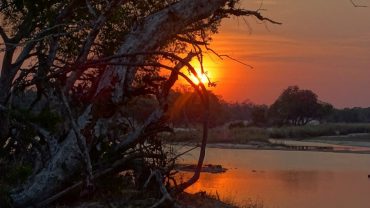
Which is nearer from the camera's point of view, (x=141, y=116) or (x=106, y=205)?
(x=106, y=205)

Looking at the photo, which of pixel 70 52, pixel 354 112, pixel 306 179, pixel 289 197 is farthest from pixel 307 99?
A: pixel 70 52

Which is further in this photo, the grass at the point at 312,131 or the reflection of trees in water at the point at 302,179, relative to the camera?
the grass at the point at 312,131

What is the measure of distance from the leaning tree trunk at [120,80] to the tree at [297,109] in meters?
87.1

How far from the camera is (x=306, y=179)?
26.5 meters

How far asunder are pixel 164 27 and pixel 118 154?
1.72 metres

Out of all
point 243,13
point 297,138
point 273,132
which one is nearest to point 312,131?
point 297,138

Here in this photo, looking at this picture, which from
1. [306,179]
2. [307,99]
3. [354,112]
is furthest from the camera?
[354,112]

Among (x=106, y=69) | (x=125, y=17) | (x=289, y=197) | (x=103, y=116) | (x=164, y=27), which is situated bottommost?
(x=289, y=197)

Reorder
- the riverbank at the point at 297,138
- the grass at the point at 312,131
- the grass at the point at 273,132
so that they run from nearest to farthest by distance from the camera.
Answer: the riverbank at the point at 297,138 → the grass at the point at 273,132 → the grass at the point at 312,131

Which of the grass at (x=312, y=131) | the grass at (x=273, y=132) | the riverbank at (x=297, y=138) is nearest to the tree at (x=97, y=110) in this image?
the riverbank at (x=297, y=138)

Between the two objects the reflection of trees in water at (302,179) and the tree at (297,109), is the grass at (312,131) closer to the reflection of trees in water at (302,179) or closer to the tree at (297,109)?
the tree at (297,109)

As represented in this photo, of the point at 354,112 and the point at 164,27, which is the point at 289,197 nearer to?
the point at 164,27

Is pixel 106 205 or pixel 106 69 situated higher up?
pixel 106 69

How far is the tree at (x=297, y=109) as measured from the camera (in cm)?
9625
